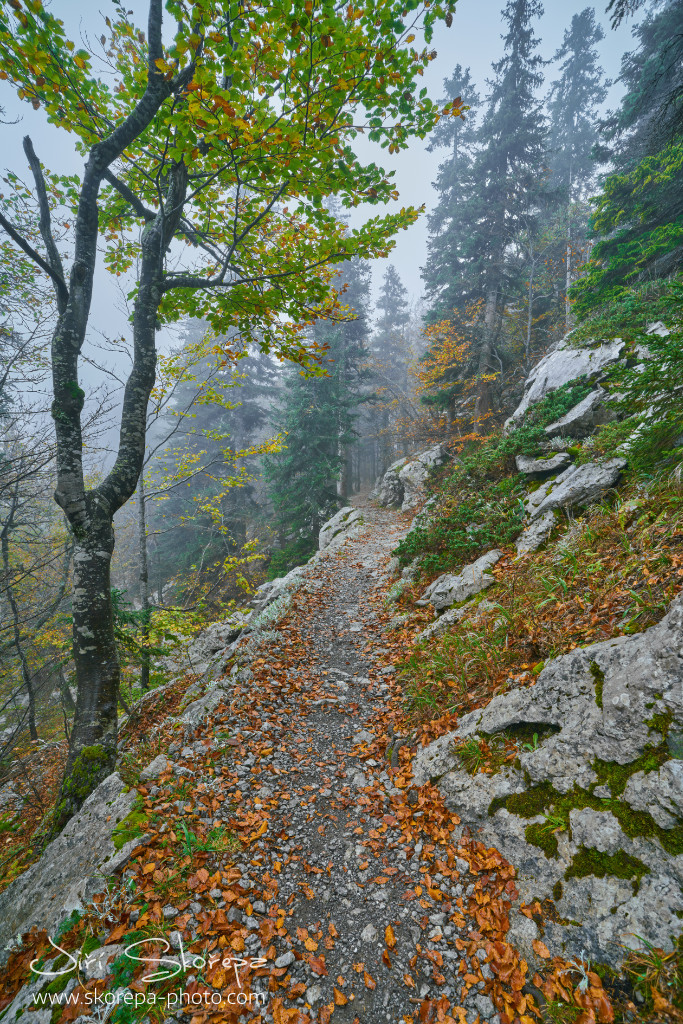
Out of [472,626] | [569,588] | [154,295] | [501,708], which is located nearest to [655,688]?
[501,708]

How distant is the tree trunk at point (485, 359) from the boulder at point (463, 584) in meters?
10.2

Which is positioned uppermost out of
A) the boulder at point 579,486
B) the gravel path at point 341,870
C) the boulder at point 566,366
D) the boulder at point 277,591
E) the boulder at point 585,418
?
the boulder at point 566,366

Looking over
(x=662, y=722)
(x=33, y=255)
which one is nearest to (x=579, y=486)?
(x=662, y=722)

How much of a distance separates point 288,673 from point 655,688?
16.4ft

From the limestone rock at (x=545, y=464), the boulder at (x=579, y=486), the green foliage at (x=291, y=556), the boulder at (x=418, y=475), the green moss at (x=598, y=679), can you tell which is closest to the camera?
the green moss at (x=598, y=679)

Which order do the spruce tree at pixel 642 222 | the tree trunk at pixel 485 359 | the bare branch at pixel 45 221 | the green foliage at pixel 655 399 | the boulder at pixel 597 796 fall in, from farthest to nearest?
the tree trunk at pixel 485 359 < the spruce tree at pixel 642 222 < the bare branch at pixel 45 221 < the green foliage at pixel 655 399 < the boulder at pixel 597 796

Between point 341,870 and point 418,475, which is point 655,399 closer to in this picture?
point 341,870

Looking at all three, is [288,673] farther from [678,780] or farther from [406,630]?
[678,780]

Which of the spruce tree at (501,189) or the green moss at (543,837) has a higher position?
the spruce tree at (501,189)

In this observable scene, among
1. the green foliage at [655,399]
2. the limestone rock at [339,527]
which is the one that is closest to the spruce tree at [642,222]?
the green foliage at [655,399]

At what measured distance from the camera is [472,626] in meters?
5.25

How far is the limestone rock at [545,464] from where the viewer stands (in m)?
7.55

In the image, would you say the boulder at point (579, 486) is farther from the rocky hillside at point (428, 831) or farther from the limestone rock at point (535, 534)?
the limestone rock at point (535, 534)

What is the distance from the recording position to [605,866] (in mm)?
2621
